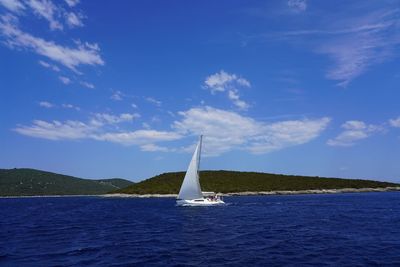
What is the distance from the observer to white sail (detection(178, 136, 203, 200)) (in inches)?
4001

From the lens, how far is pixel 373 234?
4903 cm

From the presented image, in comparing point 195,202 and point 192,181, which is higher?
point 192,181

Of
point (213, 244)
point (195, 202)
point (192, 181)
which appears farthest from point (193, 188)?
point (213, 244)

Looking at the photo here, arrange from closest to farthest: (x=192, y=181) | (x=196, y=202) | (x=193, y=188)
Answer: (x=192, y=181)
(x=193, y=188)
(x=196, y=202)

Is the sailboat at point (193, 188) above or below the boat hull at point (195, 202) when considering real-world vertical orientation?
above

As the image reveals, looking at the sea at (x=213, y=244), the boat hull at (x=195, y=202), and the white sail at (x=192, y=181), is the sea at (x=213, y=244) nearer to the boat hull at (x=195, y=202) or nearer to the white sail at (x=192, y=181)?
the white sail at (x=192, y=181)

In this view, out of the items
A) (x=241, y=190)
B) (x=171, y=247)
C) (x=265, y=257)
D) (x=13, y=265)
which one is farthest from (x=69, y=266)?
(x=241, y=190)

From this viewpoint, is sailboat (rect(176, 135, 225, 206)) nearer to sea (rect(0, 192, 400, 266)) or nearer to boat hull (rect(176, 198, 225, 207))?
boat hull (rect(176, 198, 225, 207))

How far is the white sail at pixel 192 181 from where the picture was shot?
102 m

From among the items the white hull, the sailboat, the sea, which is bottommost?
the sea

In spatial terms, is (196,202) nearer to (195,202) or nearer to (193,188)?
(195,202)

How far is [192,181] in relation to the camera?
4045 inches

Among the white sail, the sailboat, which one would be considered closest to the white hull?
the sailboat

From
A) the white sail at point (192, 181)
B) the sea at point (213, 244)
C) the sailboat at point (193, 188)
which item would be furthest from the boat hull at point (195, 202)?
the sea at point (213, 244)
